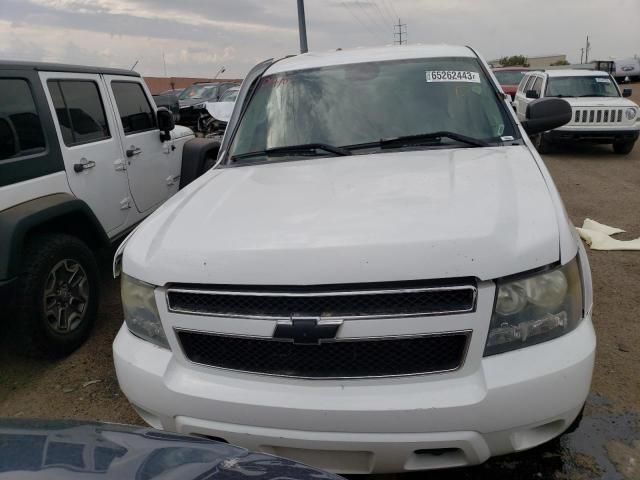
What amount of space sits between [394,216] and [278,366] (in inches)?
27.8

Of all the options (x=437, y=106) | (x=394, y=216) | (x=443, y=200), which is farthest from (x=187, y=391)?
(x=437, y=106)

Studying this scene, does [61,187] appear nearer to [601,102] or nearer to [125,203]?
[125,203]

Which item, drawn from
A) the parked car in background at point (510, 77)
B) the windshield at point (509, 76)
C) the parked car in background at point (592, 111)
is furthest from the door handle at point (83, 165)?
the windshield at point (509, 76)

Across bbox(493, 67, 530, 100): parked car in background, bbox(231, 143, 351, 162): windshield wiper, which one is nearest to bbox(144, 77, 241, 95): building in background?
bbox(493, 67, 530, 100): parked car in background

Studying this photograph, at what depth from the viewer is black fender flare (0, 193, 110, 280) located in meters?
3.26

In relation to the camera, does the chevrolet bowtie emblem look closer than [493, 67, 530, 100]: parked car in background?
Yes

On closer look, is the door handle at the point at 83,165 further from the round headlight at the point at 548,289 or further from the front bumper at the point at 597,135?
the front bumper at the point at 597,135

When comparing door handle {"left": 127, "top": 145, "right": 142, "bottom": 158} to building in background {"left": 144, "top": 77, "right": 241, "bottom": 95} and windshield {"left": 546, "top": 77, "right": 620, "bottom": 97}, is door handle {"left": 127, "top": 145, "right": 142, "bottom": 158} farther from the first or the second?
building in background {"left": 144, "top": 77, "right": 241, "bottom": 95}

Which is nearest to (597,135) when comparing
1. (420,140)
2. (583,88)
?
(583,88)

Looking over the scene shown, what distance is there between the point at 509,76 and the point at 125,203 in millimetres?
16337

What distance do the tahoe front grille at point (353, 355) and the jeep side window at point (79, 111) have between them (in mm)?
2925

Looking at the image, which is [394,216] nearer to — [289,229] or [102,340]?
[289,229]

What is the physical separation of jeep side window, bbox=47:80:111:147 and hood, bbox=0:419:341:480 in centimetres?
324

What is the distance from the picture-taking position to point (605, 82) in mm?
11648
